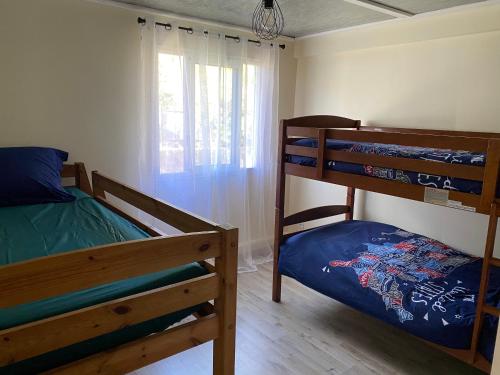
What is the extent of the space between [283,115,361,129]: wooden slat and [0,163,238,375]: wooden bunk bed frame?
1299mm

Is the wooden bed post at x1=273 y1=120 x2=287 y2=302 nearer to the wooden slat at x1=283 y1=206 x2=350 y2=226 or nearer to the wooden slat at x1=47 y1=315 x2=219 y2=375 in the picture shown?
the wooden slat at x1=283 y1=206 x2=350 y2=226

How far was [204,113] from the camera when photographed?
3.17 meters

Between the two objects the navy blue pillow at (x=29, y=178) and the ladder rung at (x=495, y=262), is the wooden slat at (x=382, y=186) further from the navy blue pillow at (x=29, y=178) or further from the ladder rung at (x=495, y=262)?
the navy blue pillow at (x=29, y=178)

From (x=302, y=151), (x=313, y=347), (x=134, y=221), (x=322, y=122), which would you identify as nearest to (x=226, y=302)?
(x=134, y=221)

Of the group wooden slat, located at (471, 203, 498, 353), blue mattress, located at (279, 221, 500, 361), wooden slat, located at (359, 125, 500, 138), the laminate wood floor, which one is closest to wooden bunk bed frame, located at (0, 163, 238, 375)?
the laminate wood floor

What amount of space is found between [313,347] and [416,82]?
208cm

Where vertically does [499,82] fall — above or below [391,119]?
above

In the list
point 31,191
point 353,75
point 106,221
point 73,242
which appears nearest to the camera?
point 73,242

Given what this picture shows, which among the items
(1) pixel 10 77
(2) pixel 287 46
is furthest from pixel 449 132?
(1) pixel 10 77

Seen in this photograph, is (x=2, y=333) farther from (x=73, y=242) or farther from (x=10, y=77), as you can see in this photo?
(x=10, y=77)

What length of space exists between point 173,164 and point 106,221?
45.8 inches

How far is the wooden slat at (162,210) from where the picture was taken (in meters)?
1.64

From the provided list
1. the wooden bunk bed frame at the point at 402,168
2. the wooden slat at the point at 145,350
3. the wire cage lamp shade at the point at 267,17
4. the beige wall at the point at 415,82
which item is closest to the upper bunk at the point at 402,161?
the wooden bunk bed frame at the point at 402,168

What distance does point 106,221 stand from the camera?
6.77ft
